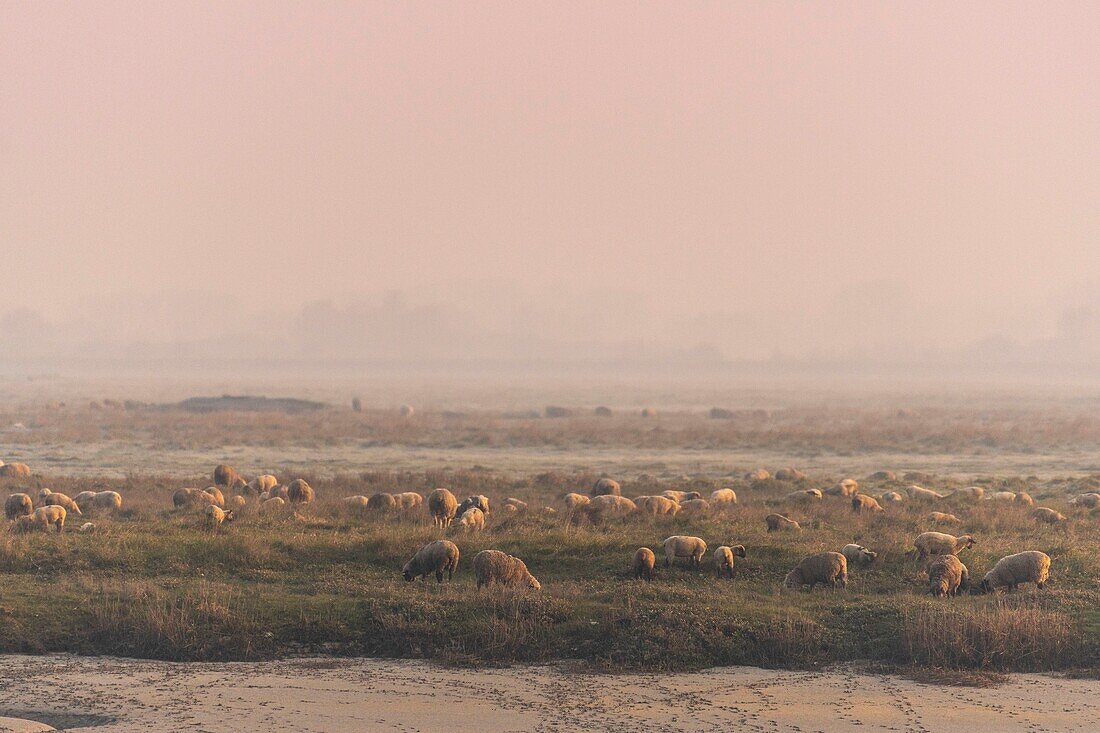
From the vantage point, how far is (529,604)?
15.6 meters

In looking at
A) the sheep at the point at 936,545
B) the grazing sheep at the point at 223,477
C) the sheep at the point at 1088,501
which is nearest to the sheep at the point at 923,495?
the sheep at the point at 1088,501

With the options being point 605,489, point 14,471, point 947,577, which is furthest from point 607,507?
point 14,471

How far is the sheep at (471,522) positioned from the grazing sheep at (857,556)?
24.4 ft

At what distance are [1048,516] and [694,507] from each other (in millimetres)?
8411

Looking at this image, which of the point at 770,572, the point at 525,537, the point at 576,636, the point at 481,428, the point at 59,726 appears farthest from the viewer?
the point at 481,428

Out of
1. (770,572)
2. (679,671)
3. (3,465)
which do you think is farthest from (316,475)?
(679,671)

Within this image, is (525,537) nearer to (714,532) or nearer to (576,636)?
(714,532)

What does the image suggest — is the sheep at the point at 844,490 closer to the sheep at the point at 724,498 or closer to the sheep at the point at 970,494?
the sheep at the point at 970,494

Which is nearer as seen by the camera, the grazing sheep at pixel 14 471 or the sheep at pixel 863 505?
the sheep at pixel 863 505

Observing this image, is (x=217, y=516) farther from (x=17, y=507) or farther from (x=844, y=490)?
(x=844, y=490)

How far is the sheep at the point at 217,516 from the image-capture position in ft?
73.5

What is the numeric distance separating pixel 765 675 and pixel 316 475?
26272mm

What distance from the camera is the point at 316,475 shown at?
3797 cm

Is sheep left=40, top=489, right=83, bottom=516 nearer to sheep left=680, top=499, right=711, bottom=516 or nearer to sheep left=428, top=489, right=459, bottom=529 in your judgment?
sheep left=428, top=489, right=459, bottom=529
